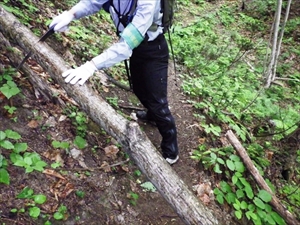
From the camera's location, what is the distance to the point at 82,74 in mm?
2885

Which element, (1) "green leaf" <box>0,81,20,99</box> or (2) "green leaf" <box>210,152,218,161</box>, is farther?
(2) "green leaf" <box>210,152,218,161</box>

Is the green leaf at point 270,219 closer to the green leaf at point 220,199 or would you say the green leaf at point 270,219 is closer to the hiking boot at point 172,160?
the green leaf at point 220,199

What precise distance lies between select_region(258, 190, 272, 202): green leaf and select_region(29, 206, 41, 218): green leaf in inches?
100

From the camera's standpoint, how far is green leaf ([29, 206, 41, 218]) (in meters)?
2.72

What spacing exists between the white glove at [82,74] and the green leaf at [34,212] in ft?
3.79

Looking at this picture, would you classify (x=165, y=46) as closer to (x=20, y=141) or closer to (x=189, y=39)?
(x=20, y=141)


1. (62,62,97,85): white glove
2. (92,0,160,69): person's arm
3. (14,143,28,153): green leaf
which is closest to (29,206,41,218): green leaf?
(14,143,28,153): green leaf

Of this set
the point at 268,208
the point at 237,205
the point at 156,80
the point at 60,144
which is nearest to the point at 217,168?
the point at 237,205

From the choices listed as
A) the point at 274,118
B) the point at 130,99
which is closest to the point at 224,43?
the point at 274,118

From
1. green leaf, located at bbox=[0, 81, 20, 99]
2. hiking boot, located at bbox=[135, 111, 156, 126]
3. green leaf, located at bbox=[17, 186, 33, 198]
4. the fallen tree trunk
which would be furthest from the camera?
hiking boot, located at bbox=[135, 111, 156, 126]

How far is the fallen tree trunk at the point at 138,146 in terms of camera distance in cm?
251

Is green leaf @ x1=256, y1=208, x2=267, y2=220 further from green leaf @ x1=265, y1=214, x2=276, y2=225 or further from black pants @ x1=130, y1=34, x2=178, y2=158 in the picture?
black pants @ x1=130, y1=34, x2=178, y2=158

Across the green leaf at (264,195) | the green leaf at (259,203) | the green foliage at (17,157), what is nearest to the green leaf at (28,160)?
the green foliage at (17,157)

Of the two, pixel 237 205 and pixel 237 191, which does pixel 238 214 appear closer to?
pixel 237 205
